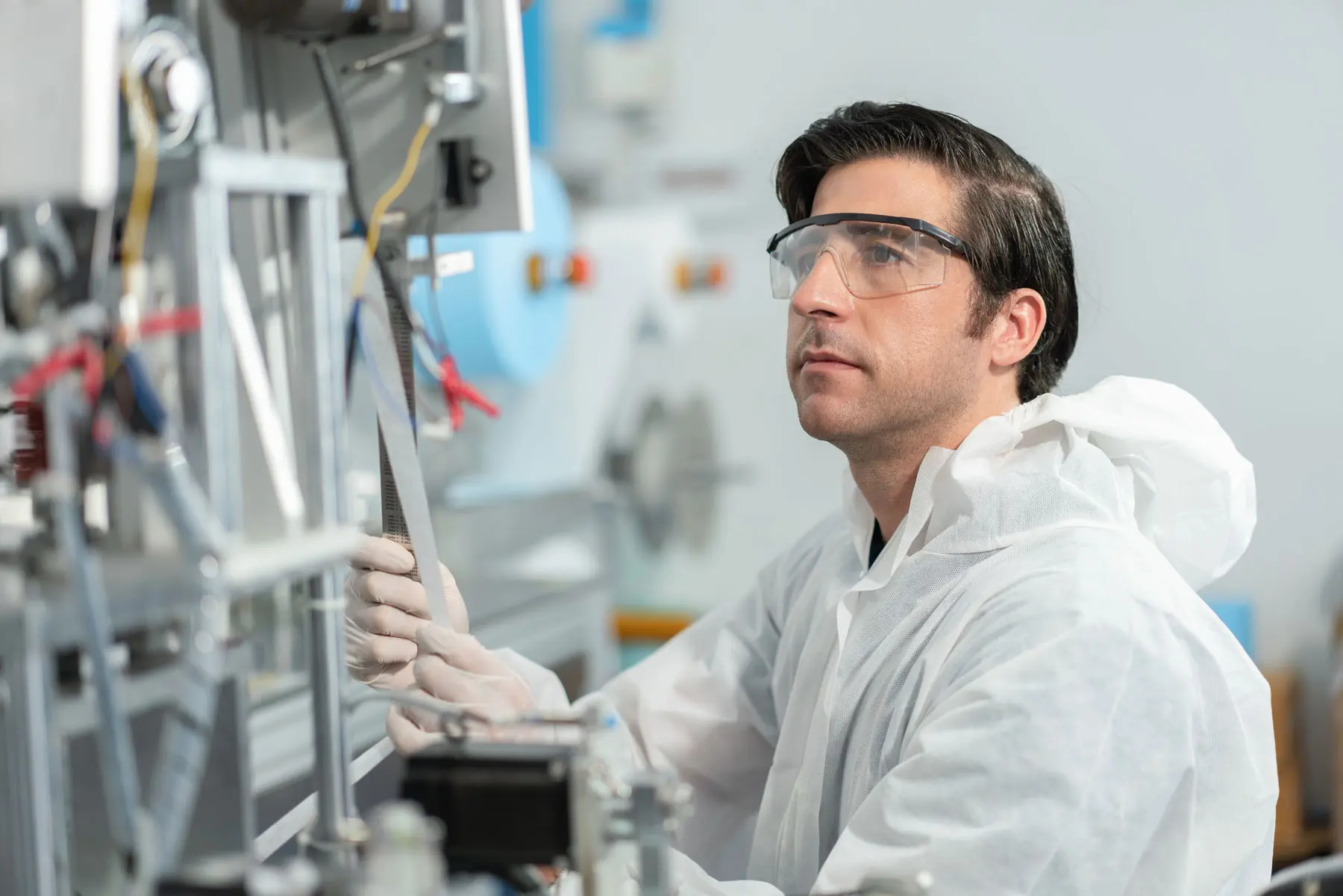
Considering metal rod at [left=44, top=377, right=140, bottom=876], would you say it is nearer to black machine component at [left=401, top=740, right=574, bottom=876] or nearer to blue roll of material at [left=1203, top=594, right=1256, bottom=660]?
black machine component at [left=401, top=740, right=574, bottom=876]

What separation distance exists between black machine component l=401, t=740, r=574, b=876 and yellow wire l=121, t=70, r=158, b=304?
15.7 inches

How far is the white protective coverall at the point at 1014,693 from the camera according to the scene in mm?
1156

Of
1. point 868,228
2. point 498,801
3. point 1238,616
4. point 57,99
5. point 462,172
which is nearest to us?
point 57,99

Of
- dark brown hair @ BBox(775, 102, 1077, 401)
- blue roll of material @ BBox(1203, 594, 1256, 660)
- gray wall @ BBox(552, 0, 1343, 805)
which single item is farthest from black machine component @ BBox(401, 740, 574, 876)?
blue roll of material @ BBox(1203, 594, 1256, 660)

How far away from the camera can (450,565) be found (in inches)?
91.7

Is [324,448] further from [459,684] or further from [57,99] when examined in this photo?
[459,684]

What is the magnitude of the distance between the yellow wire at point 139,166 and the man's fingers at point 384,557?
1.67ft

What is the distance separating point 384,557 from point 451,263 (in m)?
0.31

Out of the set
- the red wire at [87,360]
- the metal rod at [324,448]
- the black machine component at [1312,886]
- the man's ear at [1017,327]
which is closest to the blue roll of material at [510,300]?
the man's ear at [1017,327]

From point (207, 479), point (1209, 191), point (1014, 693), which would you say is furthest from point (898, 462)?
point (1209, 191)

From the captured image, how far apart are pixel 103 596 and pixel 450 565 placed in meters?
1.52

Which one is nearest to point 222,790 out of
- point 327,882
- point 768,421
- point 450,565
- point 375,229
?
point 327,882

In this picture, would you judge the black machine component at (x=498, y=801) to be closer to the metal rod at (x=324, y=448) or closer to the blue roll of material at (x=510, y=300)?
the metal rod at (x=324, y=448)

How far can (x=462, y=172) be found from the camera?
1258mm
